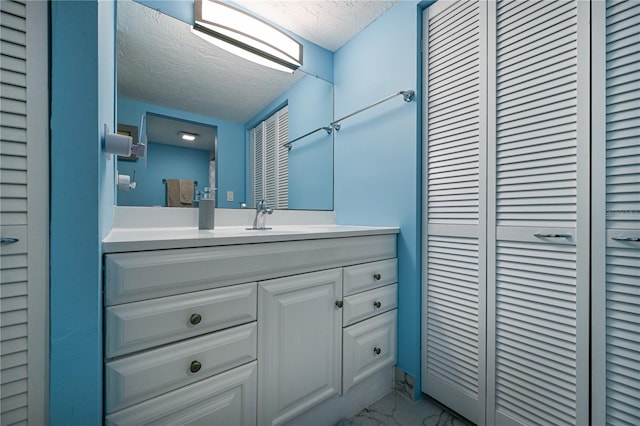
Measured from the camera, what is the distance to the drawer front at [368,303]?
1227 millimetres

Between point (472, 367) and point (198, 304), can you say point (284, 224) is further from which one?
point (472, 367)

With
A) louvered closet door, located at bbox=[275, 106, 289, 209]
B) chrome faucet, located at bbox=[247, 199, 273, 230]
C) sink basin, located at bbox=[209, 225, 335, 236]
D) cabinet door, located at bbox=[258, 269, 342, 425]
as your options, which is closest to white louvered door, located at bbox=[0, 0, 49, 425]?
cabinet door, located at bbox=[258, 269, 342, 425]

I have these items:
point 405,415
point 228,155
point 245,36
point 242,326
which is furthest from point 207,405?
point 245,36

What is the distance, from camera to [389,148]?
150 cm

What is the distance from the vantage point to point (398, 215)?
146 cm

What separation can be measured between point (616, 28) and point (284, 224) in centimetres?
158

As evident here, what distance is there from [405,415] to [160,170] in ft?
5.46

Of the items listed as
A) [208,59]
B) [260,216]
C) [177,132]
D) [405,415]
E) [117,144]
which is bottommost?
[405,415]

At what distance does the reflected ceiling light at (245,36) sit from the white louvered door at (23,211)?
0.99 metres

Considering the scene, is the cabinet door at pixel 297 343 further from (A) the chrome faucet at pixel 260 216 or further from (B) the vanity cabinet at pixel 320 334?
(A) the chrome faucet at pixel 260 216

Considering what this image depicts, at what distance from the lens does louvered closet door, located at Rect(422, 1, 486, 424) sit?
1152 millimetres

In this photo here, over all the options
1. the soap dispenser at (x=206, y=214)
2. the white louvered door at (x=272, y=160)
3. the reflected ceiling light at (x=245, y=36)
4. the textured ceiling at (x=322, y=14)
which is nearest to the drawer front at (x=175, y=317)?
A: the soap dispenser at (x=206, y=214)

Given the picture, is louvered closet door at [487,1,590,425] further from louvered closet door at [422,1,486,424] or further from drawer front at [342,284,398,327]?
drawer front at [342,284,398,327]

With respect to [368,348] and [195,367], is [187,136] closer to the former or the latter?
[195,367]
